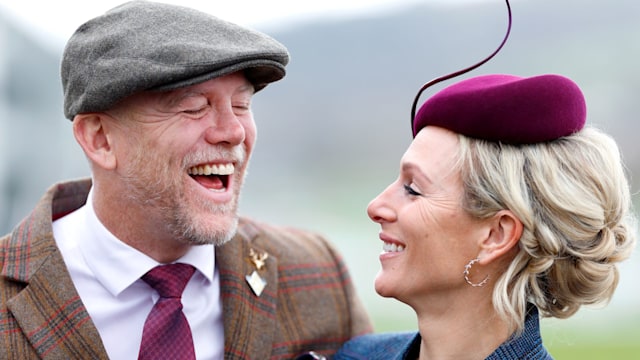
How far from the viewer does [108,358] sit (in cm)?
252

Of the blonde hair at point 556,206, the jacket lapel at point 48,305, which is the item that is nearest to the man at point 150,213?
the jacket lapel at point 48,305

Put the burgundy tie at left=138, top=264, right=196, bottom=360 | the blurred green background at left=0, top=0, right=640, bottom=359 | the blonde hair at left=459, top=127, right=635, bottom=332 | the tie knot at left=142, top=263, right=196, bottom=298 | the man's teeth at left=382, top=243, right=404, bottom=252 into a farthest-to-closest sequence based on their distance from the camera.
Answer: the blurred green background at left=0, top=0, right=640, bottom=359
the tie knot at left=142, top=263, right=196, bottom=298
the burgundy tie at left=138, top=264, right=196, bottom=360
the man's teeth at left=382, top=243, right=404, bottom=252
the blonde hair at left=459, top=127, right=635, bottom=332

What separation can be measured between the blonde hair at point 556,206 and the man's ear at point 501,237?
22 mm

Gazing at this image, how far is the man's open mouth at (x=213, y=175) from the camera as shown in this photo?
273 cm

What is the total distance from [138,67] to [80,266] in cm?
71

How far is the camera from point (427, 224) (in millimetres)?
2350

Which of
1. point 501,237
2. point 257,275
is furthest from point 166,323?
point 501,237

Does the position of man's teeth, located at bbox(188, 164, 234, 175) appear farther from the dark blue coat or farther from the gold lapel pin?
the dark blue coat

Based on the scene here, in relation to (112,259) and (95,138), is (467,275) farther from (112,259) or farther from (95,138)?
(95,138)

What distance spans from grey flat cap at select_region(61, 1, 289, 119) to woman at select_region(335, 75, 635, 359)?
62 cm

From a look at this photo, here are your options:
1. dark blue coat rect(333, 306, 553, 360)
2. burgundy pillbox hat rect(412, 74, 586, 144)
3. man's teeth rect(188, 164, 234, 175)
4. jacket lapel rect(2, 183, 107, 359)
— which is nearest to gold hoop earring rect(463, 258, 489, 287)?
dark blue coat rect(333, 306, 553, 360)

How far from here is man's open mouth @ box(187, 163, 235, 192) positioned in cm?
273

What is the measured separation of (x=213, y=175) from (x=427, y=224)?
2.79ft

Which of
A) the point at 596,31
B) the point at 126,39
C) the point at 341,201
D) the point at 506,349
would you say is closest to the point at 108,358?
the point at 126,39
